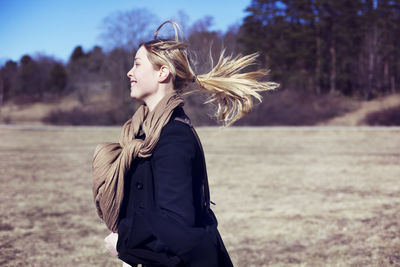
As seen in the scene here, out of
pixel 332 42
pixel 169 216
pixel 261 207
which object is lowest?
pixel 261 207

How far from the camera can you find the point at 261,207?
7.93m

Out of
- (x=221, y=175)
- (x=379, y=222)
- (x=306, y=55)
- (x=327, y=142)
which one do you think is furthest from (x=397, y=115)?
(x=379, y=222)

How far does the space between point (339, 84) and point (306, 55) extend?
4.98m

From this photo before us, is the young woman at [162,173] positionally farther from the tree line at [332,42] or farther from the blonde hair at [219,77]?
the tree line at [332,42]

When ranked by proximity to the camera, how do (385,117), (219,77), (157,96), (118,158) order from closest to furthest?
(118,158), (157,96), (219,77), (385,117)

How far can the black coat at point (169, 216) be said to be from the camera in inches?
65.5

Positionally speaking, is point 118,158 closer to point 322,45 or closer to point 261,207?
point 261,207

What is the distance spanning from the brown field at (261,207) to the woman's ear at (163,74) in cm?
366

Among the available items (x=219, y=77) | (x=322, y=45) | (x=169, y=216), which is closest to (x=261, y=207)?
(x=219, y=77)

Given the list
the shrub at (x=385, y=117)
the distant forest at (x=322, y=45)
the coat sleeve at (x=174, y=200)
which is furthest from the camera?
the distant forest at (x=322, y=45)

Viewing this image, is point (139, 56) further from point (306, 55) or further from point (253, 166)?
point (306, 55)

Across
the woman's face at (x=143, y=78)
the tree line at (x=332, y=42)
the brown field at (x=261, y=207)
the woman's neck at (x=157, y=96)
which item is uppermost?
the tree line at (x=332, y=42)

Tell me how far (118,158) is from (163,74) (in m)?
0.43

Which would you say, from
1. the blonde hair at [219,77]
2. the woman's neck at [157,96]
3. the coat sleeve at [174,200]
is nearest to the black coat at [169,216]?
the coat sleeve at [174,200]
